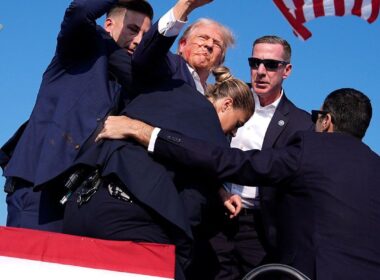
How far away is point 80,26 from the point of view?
3.92 meters

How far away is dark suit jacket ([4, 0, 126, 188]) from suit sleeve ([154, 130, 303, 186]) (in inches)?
18.4

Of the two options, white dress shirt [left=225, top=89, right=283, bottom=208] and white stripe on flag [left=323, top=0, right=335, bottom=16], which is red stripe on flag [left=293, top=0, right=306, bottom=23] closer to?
white stripe on flag [left=323, top=0, right=335, bottom=16]

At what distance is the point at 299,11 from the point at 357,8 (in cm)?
46

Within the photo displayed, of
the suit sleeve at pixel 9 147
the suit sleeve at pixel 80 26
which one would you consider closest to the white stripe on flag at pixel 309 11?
Answer: the suit sleeve at pixel 80 26

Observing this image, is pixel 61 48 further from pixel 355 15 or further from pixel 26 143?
pixel 355 15

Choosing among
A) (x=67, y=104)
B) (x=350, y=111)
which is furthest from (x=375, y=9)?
(x=67, y=104)

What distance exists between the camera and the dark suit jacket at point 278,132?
5.15m

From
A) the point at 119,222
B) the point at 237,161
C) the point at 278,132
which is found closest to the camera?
the point at 119,222

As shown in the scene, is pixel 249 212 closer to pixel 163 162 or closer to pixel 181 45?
pixel 181 45

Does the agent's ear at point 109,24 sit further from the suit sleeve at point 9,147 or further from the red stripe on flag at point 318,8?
the red stripe on flag at point 318,8

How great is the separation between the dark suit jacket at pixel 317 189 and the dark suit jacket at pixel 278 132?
1.17m

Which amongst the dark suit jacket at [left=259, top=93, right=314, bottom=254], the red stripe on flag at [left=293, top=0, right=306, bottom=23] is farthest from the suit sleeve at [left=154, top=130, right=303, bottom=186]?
the red stripe on flag at [left=293, top=0, right=306, bottom=23]

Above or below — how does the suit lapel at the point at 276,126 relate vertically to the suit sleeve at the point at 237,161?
below

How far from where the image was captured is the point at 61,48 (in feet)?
13.4
